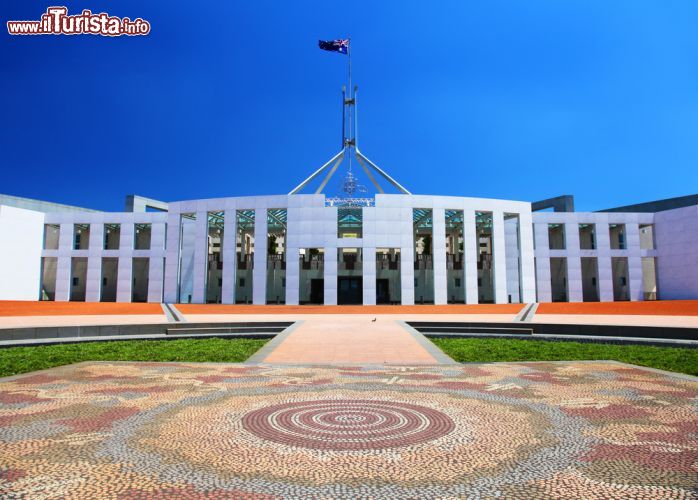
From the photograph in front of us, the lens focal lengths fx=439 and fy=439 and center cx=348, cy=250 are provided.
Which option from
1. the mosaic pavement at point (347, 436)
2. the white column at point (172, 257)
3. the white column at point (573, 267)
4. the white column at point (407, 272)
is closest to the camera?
the mosaic pavement at point (347, 436)

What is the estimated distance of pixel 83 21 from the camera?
2295 centimetres

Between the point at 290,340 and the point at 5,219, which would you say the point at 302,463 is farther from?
the point at 5,219

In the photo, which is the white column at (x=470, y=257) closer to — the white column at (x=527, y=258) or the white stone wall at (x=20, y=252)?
the white column at (x=527, y=258)

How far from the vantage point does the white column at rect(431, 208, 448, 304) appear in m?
44.5

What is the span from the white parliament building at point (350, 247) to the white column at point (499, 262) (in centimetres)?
11

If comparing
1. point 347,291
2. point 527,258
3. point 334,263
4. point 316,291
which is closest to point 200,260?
point 316,291

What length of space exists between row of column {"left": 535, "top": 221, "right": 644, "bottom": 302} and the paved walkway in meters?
36.8

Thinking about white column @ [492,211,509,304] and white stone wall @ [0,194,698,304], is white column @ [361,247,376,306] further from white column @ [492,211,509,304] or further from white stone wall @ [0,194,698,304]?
white column @ [492,211,509,304]

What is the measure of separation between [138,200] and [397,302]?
139 ft

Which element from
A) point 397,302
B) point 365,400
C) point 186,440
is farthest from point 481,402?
point 397,302

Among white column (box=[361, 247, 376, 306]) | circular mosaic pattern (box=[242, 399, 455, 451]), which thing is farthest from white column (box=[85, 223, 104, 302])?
circular mosaic pattern (box=[242, 399, 455, 451])

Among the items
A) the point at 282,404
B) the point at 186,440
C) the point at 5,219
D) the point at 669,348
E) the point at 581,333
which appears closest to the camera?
the point at 186,440

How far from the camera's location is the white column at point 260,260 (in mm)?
44688

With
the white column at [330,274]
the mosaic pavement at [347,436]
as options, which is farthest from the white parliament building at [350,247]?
the mosaic pavement at [347,436]
